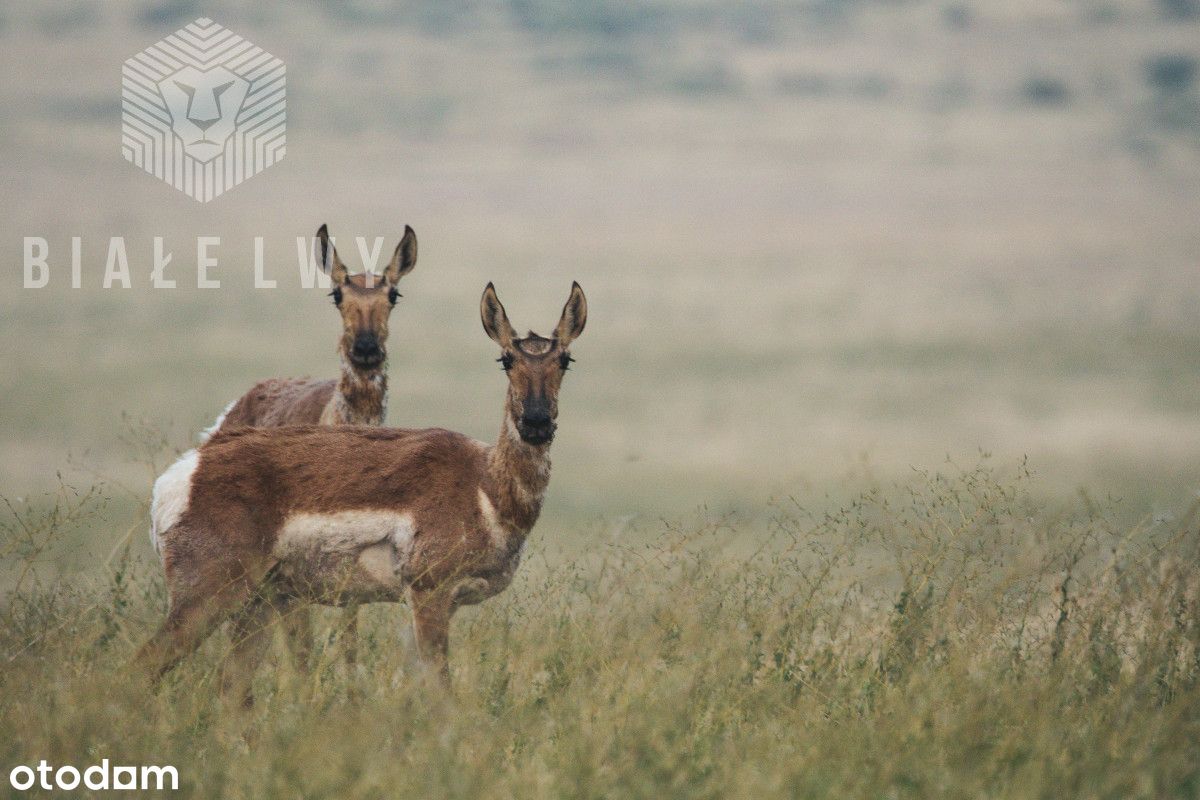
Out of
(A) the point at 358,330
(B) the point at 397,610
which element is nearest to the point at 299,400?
(A) the point at 358,330

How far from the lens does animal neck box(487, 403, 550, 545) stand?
359 inches

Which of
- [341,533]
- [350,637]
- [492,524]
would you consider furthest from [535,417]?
[350,637]

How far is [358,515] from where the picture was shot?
353 inches

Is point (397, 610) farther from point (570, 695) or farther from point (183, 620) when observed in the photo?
point (570, 695)

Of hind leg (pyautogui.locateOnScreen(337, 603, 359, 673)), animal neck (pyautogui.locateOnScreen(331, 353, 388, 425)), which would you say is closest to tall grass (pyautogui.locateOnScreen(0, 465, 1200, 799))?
hind leg (pyautogui.locateOnScreen(337, 603, 359, 673))

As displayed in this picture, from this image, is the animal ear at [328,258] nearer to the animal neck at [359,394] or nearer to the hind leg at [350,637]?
the animal neck at [359,394]

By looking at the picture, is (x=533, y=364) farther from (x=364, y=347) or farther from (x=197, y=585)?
(x=364, y=347)

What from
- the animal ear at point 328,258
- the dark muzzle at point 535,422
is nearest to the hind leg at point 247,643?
the dark muzzle at point 535,422

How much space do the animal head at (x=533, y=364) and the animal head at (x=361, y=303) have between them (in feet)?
8.49

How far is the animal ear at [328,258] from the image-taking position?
39.6 feet

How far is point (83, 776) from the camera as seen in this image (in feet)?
21.4

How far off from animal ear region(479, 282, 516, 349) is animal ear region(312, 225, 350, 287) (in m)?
3.09

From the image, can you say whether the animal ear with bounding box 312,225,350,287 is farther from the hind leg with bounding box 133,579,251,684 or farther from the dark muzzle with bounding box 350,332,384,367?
the hind leg with bounding box 133,579,251,684

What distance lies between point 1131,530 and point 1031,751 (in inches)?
87.3
